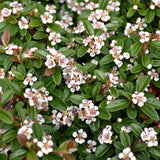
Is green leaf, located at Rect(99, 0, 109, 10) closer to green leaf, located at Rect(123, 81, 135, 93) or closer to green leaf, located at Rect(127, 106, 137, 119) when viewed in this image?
green leaf, located at Rect(123, 81, 135, 93)

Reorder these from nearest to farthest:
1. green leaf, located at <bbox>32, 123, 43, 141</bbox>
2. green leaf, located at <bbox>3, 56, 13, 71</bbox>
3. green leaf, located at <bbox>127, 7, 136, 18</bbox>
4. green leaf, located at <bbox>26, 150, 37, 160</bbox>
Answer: green leaf, located at <bbox>26, 150, 37, 160</bbox>
green leaf, located at <bbox>32, 123, 43, 141</bbox>
green leaf, located at <bbox>3, 56, 13, 71</bbox>
green leaf, located at <bbox>127, 7, 136, 18</bbox>

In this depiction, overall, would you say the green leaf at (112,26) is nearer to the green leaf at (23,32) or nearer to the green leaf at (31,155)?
the green leaf at (23,32)

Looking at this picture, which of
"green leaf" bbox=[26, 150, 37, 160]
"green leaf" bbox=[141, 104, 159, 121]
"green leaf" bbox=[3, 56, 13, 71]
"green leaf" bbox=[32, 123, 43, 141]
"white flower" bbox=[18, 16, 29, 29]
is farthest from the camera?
"white flower" bbox=[18, 16, 29, 29]

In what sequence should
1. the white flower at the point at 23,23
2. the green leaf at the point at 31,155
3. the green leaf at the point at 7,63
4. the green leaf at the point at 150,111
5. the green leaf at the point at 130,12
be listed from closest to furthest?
1. the green leaf at the point at 31,155
2. the green leaf at the point at 150,111
3. the green leaf at the point at 7,63
4. the white flower at the point at 23,23
5. the green leaf at the point at 130,12

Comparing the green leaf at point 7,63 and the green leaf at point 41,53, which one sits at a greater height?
the green leaf at point 41,53

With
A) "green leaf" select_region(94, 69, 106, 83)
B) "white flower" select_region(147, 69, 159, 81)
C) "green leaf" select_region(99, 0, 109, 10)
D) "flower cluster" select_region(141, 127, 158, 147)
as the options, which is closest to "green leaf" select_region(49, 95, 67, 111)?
"green leaf" select_region(94, 69, 106, 83)

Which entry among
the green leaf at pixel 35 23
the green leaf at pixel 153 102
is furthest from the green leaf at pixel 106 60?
the green leaf at pixel 35 23
